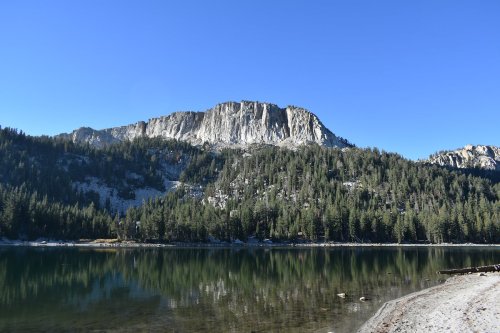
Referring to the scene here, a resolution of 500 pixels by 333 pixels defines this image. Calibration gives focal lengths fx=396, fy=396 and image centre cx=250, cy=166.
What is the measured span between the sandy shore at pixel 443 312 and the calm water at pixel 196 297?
2.06 metres

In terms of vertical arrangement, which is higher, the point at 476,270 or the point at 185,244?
the point at 476,270

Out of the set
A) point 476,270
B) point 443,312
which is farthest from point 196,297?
point 476,270

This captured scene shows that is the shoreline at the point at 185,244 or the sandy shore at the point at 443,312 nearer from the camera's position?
the sandy shore at the point at 443,312

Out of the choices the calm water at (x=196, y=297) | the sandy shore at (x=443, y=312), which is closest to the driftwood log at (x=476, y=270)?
the calm water at (x=196, y=297)

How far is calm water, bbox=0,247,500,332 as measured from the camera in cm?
3053

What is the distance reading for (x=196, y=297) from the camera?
1695 inches

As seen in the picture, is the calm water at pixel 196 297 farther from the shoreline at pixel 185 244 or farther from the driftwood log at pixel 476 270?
the shoreline at pixel 185 244

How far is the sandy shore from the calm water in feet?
6.75

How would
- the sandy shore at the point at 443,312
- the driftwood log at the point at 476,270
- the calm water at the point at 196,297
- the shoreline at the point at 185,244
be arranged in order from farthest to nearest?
the shoreline at the point at 185,244 < the driftwood log at the point at 476,270 < the calm water at the point at 196,297 < the sandy shore at the point at 443,312

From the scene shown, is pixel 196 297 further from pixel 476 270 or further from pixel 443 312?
pixel 476 270


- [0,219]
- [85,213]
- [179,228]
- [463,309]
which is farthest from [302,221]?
[463,309]

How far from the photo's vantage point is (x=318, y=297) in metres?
42.1

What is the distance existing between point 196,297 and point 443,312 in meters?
24.3

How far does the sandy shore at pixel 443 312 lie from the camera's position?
26.5m
